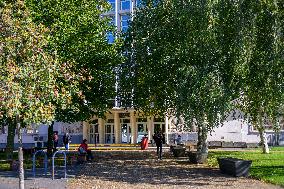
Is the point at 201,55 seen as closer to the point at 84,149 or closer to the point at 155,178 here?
the point at 155,178

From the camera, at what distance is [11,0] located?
1652cm

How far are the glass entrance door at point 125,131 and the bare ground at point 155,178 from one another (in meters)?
29.8

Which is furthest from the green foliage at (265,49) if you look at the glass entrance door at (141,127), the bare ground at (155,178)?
the glass entrance door at (141,127)

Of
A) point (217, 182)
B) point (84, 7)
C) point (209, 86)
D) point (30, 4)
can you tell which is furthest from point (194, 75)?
point (84, 7)

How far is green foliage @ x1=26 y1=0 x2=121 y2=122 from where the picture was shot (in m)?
25.8

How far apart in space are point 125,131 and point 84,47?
1130 inches

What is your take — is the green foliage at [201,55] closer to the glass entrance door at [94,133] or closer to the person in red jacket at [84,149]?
the person in red jacket at [84,149]

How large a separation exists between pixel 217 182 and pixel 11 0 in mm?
9649

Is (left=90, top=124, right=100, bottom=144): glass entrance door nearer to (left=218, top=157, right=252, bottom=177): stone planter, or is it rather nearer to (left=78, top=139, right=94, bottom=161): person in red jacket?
(left=78, top=139, right=94, bottom=161): person in red jacket

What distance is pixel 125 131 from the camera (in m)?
55.3

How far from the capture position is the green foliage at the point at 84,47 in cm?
2578

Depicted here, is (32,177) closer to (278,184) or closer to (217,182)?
(217,182)

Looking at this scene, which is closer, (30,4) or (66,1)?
(30,4)

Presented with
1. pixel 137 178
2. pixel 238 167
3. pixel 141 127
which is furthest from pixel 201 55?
pixel 141 127
